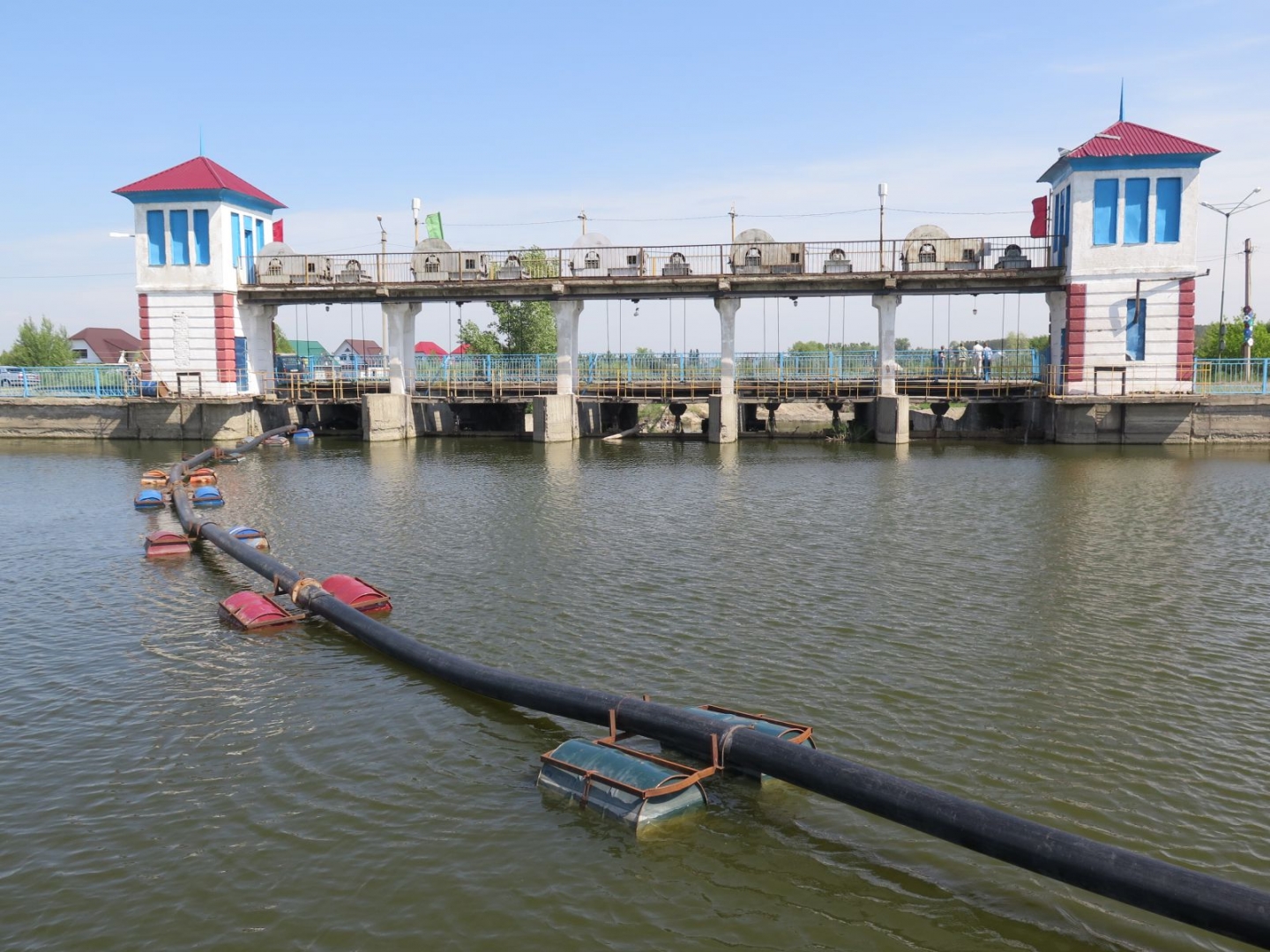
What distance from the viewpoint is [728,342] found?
123 feet

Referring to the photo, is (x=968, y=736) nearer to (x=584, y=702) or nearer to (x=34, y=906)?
(x=584, y=702)

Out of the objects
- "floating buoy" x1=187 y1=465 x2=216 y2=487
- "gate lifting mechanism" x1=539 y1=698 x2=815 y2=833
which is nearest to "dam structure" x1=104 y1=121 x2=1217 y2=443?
"floating buoy" x1=187 y1=465 x2=216 y2=487

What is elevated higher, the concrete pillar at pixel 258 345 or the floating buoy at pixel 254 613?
the concrete pillar at pixel 258 345

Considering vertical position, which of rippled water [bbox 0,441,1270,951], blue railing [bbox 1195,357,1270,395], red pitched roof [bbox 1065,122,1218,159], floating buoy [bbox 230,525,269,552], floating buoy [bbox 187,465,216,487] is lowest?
rippled water [bbox 0,441,1270,951]

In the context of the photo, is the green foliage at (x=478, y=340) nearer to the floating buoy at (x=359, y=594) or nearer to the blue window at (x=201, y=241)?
the blue window at (x=201, y=241)

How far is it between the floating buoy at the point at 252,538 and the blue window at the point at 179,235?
1063 inches

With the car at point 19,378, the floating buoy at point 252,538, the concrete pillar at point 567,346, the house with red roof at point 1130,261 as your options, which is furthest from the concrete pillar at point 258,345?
the house with red roof at point 1130,261

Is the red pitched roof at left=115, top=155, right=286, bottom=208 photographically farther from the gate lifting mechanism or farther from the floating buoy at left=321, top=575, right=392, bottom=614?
the gate lifting mechanism

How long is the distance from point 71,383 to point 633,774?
140 ft

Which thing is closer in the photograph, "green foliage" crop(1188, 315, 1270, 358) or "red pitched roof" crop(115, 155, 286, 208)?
"red pitched roof" crop(115, 155, 286, 208)

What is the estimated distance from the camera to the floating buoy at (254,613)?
1222 cm

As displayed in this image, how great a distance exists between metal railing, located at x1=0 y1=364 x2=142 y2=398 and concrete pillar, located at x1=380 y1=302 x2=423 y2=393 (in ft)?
34.9

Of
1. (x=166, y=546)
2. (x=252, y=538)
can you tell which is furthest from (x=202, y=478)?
(x=252, y=538)

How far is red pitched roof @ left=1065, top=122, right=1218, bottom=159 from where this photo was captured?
32.9m
